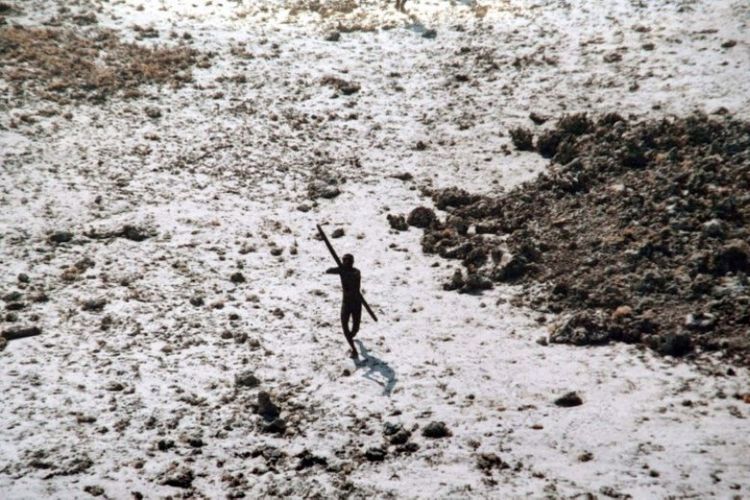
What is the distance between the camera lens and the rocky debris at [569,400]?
9.58 metres

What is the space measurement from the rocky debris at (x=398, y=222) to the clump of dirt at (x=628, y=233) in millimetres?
896

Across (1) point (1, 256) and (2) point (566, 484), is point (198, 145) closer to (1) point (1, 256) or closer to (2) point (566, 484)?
(1) point (1, 256)

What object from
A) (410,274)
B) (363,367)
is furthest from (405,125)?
(363,367)

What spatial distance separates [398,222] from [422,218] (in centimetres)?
→ 68

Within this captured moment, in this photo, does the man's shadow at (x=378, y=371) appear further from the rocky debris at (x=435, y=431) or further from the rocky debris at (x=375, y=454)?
the rocky debris at (x=375, y=454)

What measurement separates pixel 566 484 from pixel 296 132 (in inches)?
665

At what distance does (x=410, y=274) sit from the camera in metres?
14.9

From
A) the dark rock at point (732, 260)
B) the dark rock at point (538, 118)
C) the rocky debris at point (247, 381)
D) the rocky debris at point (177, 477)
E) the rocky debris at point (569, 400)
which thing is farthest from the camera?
the dark rock at point (538, 118)

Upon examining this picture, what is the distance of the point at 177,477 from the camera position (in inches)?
343

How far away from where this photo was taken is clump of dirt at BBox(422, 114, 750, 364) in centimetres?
1127

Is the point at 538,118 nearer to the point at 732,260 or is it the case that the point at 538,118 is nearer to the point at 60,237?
the point at 732,260

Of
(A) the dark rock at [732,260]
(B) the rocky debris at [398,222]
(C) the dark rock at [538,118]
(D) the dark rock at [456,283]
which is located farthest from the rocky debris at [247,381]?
(C) the dark rock at [538,118]

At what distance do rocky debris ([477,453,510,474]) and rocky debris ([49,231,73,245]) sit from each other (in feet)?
40.7

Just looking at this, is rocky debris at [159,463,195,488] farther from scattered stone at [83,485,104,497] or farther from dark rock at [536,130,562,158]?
dark rock at [536,130,562,158]
